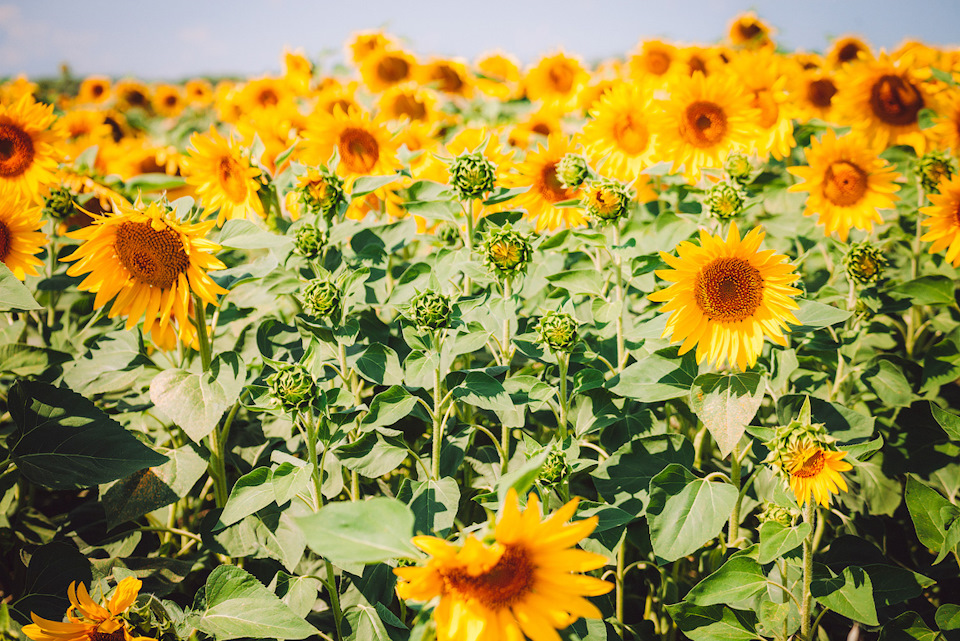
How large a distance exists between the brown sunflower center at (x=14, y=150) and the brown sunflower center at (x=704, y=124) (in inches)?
103

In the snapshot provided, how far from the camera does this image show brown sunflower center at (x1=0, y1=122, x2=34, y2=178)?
226 cm

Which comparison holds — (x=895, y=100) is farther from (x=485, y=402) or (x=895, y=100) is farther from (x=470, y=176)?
(x=485, y=402)

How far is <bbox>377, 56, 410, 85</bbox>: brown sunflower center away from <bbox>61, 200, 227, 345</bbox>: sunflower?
3.01 m

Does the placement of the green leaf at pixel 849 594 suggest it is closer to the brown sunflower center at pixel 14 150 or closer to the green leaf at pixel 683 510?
the green leaf at pixel 683 510

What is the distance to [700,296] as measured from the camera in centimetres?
157

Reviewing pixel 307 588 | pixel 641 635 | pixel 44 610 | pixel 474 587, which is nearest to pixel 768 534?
pixel 641 635

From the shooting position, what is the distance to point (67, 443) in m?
1.53

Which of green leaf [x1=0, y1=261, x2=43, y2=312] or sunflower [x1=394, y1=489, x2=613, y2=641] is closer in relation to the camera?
sunflower [x1=394, y1=489, x2=613, y2=641]

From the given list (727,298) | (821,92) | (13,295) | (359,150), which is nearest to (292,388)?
(13,295)

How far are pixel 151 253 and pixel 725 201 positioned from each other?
65.8 inches

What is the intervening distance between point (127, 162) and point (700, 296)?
3.48 m

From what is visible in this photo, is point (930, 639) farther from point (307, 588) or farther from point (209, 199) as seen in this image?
point (209, 199)

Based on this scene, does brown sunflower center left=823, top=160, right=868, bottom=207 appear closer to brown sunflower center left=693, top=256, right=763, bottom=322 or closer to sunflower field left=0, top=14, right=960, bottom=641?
sunflower field left=0, top=14, right=960, bottom=641

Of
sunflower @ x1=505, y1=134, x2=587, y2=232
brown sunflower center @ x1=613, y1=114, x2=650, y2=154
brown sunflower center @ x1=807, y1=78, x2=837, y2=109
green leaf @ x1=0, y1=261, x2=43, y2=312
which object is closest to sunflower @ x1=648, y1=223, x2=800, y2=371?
sunflower @ x1=505, y1=134, x2=587, y2=232
